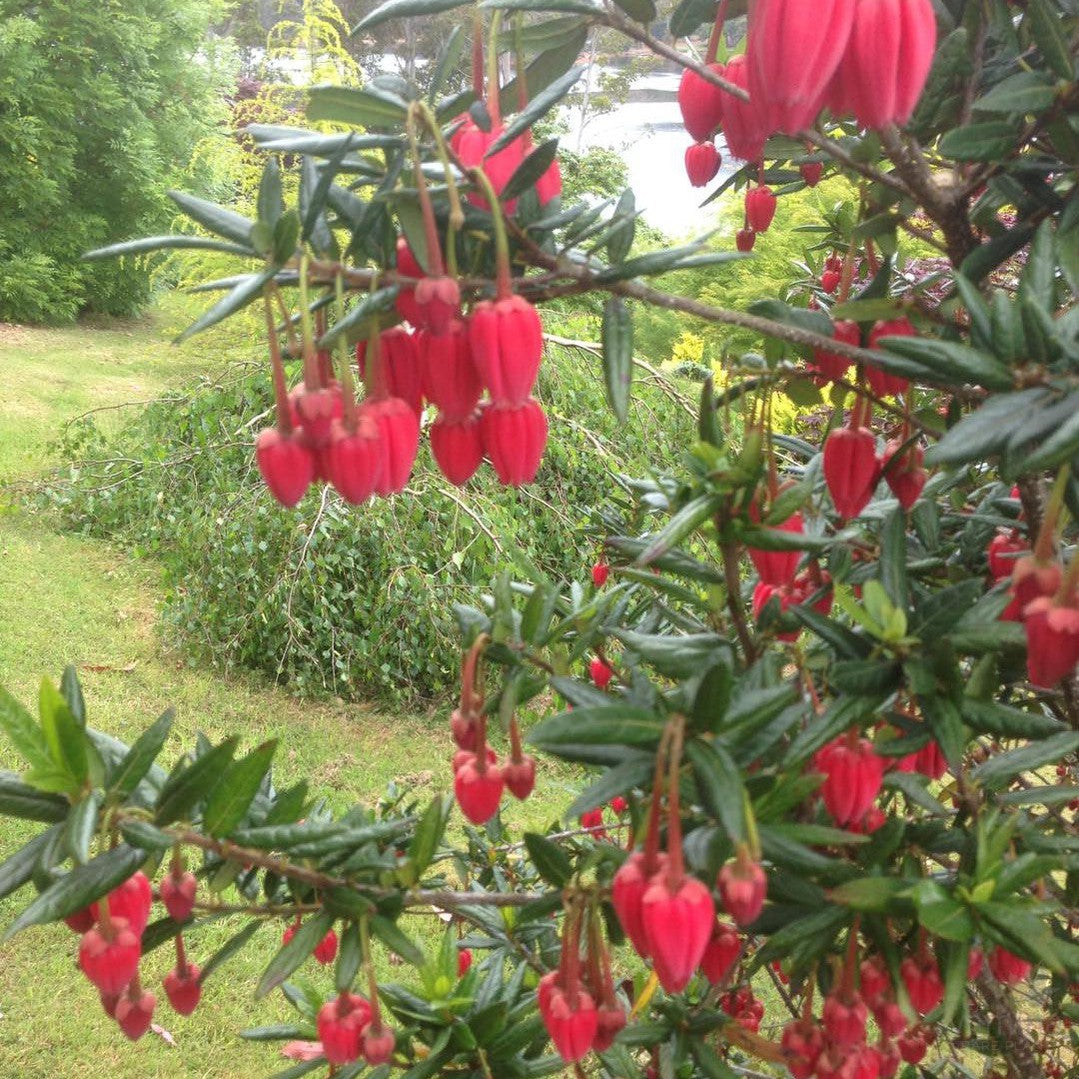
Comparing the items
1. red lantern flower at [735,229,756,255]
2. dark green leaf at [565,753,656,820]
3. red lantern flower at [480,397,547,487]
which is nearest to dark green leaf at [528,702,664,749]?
dark green leaf at [565,753,656,820]

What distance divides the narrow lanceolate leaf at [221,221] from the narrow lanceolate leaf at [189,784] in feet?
0.87

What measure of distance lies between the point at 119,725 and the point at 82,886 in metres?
2.42

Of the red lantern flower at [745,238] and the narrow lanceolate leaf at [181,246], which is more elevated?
the narrow lanceolate leaf at [181,246]

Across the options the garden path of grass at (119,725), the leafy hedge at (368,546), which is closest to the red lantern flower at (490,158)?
the garden path of grass at (119,725)

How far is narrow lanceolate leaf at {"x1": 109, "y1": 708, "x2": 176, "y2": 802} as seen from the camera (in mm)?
596

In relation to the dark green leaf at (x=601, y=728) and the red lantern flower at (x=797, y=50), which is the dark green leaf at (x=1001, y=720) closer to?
the dark green leaf at (x=601, y=728)

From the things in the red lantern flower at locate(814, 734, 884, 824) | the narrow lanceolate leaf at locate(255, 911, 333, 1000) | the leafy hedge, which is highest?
the red lantern flower at locate(814, 734, 884, 824)

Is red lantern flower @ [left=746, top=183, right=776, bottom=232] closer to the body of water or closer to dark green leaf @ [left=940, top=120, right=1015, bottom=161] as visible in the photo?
dark green leaf @ [left=940, top=120, right=1015, bottom=161]

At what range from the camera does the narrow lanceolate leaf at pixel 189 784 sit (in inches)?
24.0

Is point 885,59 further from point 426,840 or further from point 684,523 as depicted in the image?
point 426,840

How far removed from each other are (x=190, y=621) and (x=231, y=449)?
525 mm

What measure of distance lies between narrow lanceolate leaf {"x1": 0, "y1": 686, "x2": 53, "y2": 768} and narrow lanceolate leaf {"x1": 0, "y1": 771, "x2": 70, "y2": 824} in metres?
0.02

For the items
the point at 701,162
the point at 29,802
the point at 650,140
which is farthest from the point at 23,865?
the point at 650,140

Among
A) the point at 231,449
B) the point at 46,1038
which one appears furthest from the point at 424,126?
the point at 231,449
